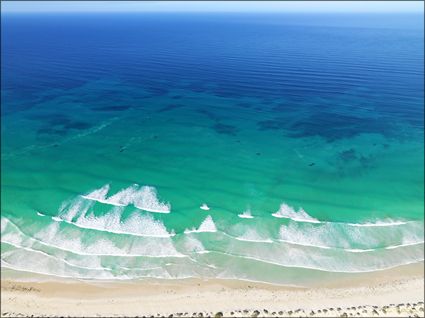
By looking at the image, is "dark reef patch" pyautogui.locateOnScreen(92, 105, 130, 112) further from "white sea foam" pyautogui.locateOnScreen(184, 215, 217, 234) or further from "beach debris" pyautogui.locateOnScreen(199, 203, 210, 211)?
"white sea foam" pyautogui.locateOnScreen(184, 215, 217, 234)

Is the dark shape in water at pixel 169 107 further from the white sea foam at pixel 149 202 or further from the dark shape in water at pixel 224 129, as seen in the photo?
the white sea foam at pixel 149 202

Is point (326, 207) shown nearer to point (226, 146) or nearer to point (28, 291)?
point (226, 146)

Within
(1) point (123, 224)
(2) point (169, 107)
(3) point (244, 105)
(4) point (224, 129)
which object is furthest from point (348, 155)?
(2) point (169, 107)

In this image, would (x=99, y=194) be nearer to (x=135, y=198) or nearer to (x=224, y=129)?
(x=135, y=198)

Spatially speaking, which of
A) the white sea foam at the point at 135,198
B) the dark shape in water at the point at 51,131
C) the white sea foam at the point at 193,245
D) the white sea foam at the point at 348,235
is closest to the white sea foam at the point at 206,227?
the white sea foam at the point at 193,245

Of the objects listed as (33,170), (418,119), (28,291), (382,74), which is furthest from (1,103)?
(382,74)

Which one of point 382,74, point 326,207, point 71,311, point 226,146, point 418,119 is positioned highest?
point 382,74
